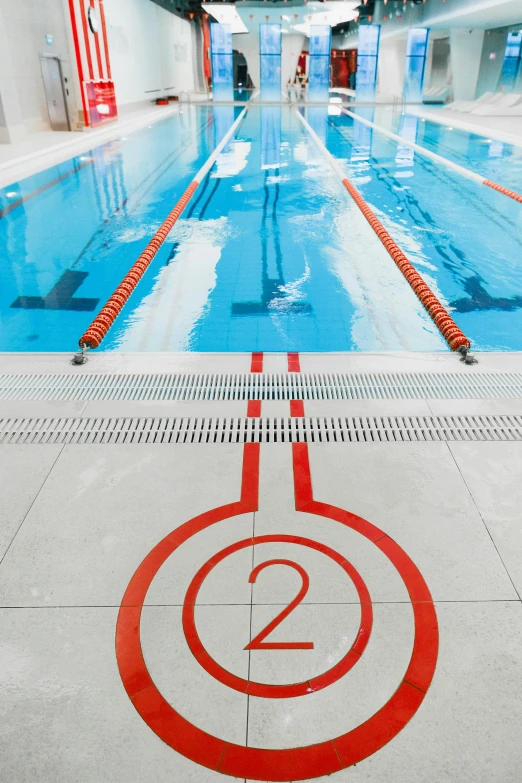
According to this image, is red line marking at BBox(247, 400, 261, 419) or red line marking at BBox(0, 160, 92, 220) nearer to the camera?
red line marking at BBox(247, 400, 261, 419)

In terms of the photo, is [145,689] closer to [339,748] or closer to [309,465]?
[339,748]

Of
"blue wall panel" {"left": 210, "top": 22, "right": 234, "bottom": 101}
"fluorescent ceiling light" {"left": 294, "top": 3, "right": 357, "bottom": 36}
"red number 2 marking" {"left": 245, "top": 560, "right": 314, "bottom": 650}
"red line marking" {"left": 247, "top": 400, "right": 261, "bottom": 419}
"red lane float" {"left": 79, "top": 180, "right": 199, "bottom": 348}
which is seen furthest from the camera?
"blue wall panel" {"left": 210, "top": 22, "right": 234, "bottom": 101}

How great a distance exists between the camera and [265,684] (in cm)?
144

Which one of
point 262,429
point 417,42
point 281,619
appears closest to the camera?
point 281,619

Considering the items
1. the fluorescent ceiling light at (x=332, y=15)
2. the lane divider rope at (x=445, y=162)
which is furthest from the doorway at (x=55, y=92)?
the fluorescent ceiling light at (x=332, y=15)

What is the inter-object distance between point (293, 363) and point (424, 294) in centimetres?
166

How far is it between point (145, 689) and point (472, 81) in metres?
23.8

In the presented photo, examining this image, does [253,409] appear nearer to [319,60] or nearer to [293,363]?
[293,363]

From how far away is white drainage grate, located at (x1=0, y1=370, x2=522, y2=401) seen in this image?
2770mm

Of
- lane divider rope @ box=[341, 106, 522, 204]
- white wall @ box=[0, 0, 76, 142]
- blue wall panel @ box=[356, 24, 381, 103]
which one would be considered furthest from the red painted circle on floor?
blue wall panel @ box=[356, 24, 381, 103]

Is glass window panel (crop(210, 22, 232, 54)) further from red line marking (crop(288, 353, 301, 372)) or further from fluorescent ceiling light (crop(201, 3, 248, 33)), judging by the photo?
red line marking (crop(288, 353, 301, 372))

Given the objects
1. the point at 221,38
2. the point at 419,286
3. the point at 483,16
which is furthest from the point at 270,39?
the point at 419,286

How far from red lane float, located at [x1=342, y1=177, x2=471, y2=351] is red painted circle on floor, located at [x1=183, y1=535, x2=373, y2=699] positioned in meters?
1.91

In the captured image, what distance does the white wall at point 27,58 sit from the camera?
439 inches
